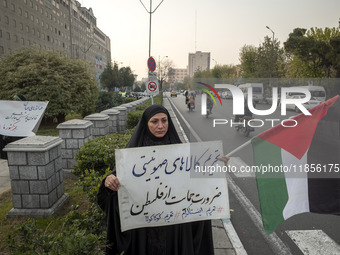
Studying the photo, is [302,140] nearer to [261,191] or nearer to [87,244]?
[261,191]

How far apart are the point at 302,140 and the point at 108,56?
143 metres

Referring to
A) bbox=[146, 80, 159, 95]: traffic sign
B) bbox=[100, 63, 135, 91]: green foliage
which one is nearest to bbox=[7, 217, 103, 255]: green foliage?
bbox=[146, 80, 159, 95]: traffic sign

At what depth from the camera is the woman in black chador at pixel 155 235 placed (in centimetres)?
234

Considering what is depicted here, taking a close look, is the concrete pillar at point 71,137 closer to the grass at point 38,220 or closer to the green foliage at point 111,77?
the grass at point 38,220

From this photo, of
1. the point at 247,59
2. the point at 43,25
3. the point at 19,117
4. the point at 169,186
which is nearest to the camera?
the point at 169,186

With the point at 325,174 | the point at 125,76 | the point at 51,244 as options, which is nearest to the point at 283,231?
the point at 325,174

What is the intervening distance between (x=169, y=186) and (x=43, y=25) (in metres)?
69.3

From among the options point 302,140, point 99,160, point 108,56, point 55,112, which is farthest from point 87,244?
point 108,56

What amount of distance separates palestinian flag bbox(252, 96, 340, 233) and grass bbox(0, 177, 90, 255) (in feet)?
6.96

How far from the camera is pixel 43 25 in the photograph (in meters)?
60.8

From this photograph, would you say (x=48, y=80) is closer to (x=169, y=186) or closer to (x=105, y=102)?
(x=105, y=102)

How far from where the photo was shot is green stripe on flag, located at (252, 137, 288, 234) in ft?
8.22

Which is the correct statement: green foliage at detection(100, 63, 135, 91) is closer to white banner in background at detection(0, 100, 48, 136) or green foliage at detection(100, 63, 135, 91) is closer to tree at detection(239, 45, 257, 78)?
tree at detection(239, 45, 257, 78)

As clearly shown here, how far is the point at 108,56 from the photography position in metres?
137
